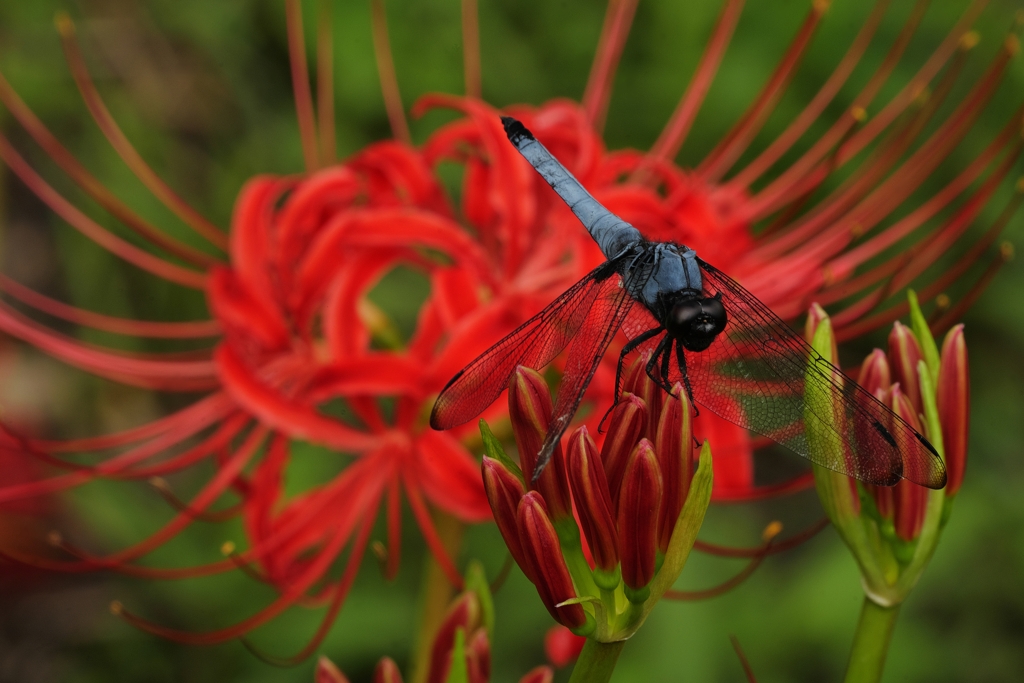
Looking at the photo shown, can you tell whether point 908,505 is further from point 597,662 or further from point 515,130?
point 515,130

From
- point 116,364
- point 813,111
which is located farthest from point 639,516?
point 813,111

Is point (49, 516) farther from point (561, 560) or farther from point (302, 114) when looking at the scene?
point (561, 560)

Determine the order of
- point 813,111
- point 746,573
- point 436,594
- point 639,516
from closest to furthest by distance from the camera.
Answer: point 639,516 → point 746,573 → point 436,594 → point 813,111

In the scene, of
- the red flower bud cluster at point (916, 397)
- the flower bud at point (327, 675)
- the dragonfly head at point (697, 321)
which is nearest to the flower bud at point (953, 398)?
the red flower bud cluster at point (916, 397)

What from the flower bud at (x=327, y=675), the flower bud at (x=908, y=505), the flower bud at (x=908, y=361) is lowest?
the flower bud at (x=908, y=505)

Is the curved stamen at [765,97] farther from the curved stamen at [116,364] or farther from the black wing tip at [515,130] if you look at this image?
the curved stamen at [116,364]

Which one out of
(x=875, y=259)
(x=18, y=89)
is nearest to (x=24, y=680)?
(x=18, y=89)
